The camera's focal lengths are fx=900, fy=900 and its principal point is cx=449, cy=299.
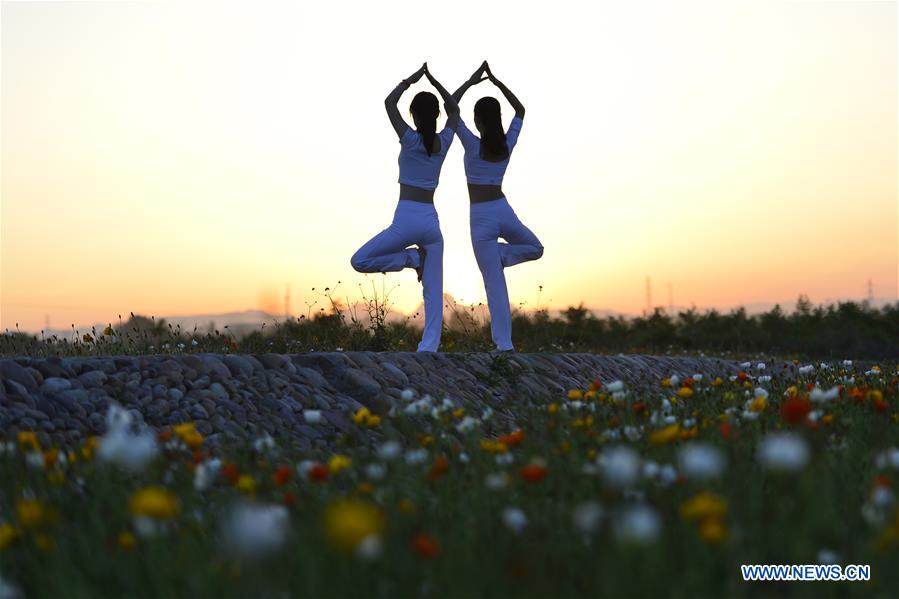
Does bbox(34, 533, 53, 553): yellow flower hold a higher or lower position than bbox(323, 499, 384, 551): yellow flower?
lower

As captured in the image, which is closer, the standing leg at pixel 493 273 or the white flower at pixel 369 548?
the white flower at pixel 369 548

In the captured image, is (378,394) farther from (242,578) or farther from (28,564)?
(242,578)

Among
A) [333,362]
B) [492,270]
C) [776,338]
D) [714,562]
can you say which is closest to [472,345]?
[492,270]

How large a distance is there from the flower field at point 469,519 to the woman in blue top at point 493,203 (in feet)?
16.5

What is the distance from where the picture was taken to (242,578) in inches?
107

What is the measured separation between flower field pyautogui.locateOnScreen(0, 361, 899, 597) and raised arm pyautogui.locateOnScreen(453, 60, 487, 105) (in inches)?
212

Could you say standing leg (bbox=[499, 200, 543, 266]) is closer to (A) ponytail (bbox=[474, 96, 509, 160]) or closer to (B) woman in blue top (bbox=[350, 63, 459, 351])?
(A) ponytail (bbox=[474, 96, 509, 160])

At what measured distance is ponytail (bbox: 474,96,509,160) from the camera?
955 centimetres

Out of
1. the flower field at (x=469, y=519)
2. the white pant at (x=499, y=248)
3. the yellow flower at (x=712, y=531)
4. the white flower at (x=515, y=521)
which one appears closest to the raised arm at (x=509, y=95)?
the white pant at (x=499, y=248)

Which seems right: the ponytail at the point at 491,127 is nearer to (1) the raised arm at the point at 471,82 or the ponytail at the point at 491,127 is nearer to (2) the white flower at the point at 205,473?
(1) the raised arm at the point at 471,82

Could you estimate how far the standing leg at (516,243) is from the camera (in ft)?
32.6

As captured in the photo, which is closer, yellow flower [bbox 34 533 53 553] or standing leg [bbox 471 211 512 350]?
yellow flower [bbox 34 533 53 553]

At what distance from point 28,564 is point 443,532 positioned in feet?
5.38

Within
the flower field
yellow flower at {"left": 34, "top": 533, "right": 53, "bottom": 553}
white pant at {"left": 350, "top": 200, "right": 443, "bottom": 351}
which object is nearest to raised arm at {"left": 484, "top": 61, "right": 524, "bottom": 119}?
white pant at {"left": 350, "top": 200, "right": 443, "bottom": 351}
